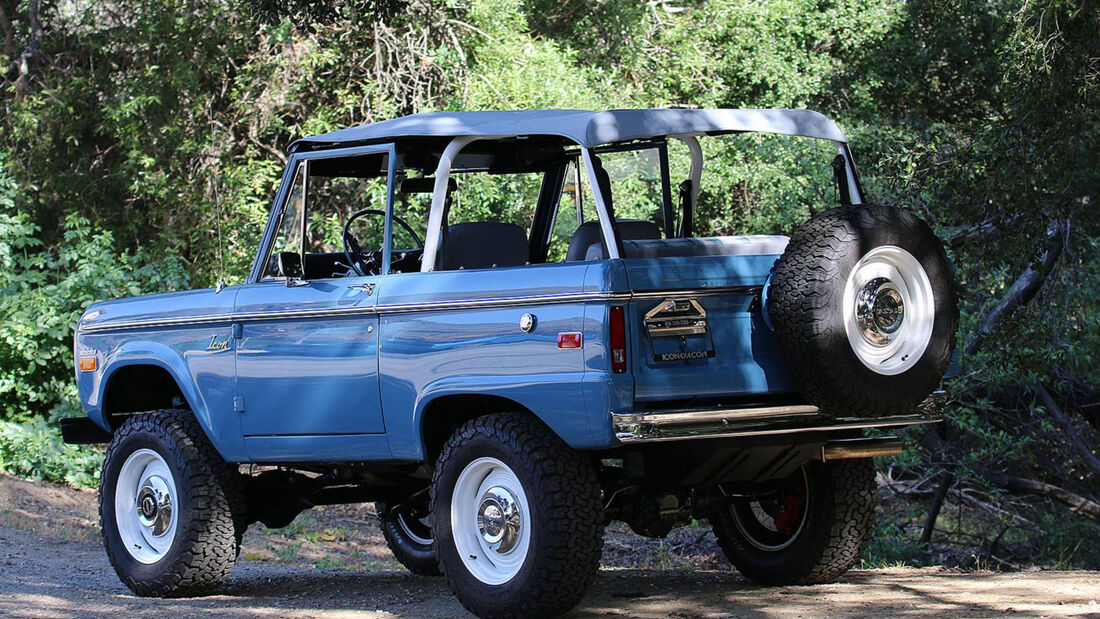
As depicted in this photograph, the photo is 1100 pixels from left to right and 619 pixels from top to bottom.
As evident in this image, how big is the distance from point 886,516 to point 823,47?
9.19 m

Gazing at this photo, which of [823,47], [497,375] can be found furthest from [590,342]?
[823,47]

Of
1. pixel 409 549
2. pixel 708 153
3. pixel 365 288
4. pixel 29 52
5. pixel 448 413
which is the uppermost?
pixel 29 52

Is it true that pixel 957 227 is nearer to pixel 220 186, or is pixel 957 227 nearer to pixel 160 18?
pixel 220 186

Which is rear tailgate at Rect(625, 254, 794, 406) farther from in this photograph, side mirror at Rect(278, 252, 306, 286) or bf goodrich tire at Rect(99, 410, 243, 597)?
bf goodrich tire at Rect(99, 410, 243, 597)


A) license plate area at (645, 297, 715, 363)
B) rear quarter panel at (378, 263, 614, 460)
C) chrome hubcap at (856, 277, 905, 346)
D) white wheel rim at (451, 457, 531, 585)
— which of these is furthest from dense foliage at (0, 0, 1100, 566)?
white wheel rim at (451, 457, 531, 585)

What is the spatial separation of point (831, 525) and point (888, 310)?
1.44 meters

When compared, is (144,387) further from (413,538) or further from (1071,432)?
(1071,432)

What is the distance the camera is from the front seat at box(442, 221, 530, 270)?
6.66 metres

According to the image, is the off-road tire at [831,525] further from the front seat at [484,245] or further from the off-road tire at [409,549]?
the off-road tire at [409,549]

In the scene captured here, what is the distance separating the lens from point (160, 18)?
16406 millimetres

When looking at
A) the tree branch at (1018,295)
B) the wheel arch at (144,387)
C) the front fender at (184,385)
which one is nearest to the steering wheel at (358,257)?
the front fender at (184,385)

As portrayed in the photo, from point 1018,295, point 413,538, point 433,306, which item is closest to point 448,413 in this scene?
point 433,306

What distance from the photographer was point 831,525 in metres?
6.73

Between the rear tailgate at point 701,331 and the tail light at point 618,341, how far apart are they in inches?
1.8
